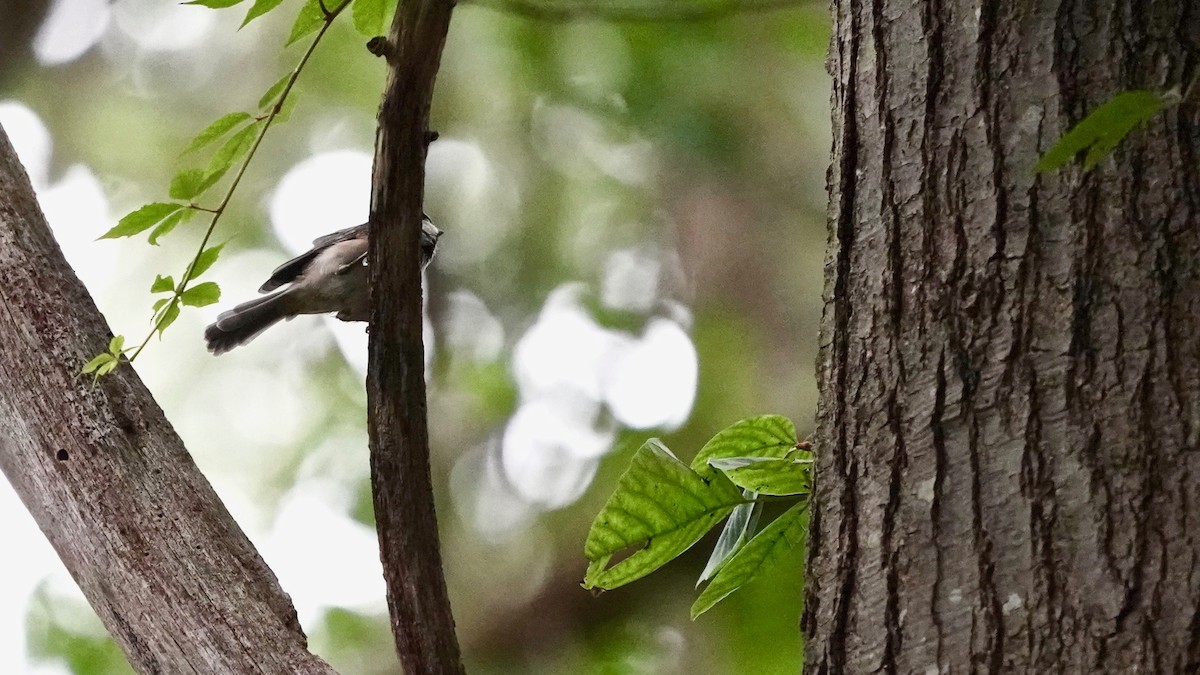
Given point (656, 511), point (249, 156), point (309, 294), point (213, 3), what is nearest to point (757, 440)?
point (656, 511)

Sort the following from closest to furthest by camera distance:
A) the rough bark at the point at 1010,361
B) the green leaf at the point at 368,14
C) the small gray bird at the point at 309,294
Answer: the rough bark at the point at 1010,361, the green leaf at the point at 368,14, the small gray bird at the point at 309,294

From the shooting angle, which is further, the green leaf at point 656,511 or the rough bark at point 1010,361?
the green leaf at point 656,511

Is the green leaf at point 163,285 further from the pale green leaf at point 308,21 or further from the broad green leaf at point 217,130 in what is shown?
the pale green leaf at point 308,21

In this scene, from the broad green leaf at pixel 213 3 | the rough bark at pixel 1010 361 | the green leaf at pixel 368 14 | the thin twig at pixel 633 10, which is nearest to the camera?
the rough bark at pixel 1010 361

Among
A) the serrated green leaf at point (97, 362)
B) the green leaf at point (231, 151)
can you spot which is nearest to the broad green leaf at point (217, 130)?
the green leaf at point (231, 151)

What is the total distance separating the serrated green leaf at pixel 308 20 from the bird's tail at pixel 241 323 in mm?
2418

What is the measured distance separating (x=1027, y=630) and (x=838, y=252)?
464 mm

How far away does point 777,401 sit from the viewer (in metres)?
3.65

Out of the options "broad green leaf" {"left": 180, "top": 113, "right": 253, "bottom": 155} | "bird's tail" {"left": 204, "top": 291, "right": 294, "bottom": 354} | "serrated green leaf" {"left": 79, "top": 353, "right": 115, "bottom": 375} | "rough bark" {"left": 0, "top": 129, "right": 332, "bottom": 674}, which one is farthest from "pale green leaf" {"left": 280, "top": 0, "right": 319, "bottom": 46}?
"bird's tail" {"left": 204, "top": 291, "right": 294, "bottom": 354}

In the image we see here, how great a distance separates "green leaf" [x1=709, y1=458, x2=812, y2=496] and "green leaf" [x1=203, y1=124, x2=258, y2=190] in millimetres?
778

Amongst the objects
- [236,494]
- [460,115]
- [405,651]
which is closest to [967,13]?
[405,651]

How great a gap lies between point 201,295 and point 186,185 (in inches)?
6.3

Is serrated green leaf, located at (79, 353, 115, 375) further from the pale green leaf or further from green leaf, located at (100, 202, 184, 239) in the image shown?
the pale green leaf

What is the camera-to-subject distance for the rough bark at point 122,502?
1.53 metres
